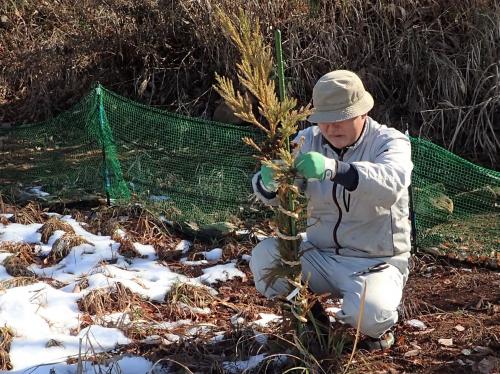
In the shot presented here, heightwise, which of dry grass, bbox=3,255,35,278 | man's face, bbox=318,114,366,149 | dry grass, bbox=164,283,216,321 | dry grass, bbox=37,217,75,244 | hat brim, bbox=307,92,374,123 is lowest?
dry grass, bbox=37,217,75,244

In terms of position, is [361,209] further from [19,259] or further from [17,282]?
[19,259]

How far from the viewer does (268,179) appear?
8.54ft

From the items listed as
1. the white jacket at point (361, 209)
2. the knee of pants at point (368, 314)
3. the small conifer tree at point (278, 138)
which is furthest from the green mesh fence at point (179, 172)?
the small conifer tree at point (278, 138)

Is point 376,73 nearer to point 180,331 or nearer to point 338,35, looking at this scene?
point 338,35

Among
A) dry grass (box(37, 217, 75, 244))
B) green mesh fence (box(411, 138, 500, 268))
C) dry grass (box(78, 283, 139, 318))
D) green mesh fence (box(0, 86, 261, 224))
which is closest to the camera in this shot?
dry grass (box(78, 283, 139, 318))

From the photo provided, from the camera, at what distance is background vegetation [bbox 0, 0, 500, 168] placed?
6.54m

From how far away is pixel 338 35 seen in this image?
6.98m

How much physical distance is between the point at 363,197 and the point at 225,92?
2.28 feet

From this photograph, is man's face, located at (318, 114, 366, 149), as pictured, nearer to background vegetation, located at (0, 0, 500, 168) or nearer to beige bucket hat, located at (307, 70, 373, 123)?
beige bucket hat, located at (307, 70, 373, 123)

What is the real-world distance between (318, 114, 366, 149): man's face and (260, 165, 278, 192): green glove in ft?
1.17

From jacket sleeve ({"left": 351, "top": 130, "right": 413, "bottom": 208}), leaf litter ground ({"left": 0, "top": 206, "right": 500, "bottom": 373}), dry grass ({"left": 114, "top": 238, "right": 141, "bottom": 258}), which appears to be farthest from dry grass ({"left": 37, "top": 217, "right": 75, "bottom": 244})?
jacket sleeve ({"left": 351, "top": 130, "right": 413, "bottom": 208})

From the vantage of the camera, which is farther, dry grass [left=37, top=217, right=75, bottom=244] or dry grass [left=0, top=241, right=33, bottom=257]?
dry grass [left=37, top=217, right=75, bottom=244]

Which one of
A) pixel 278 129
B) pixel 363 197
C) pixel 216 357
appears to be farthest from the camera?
pixel 216 357

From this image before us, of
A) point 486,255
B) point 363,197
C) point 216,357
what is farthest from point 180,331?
point 486,255
